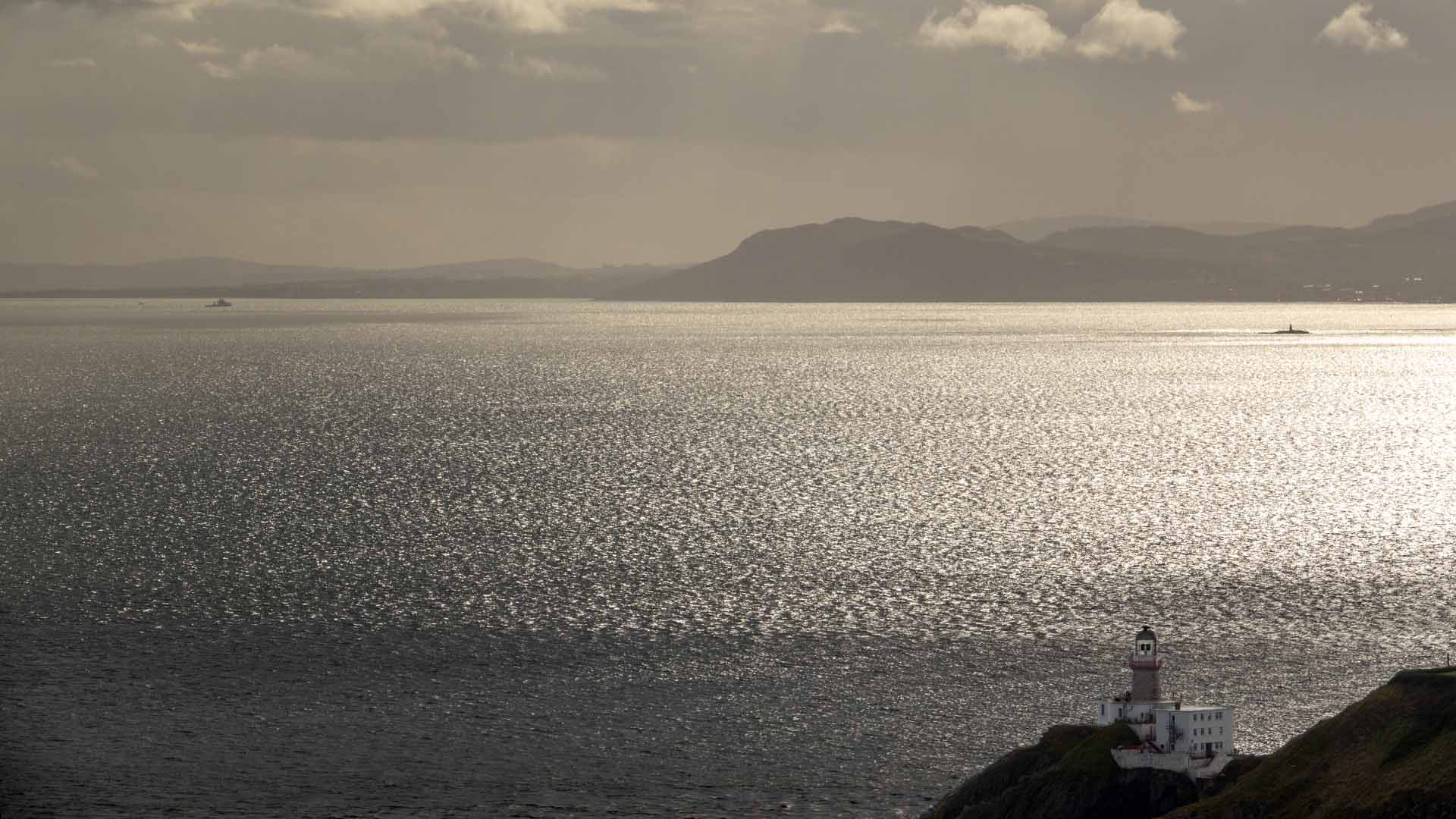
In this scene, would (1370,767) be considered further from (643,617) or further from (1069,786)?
(643,617)

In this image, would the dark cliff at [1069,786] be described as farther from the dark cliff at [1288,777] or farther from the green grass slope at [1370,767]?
the green grass slope at [1370,767]

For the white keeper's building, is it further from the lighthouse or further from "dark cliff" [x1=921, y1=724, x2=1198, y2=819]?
"dark cliff" [x1=921, y1=724, x2=1198, y2=819]

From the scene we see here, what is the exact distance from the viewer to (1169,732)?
5538 cm

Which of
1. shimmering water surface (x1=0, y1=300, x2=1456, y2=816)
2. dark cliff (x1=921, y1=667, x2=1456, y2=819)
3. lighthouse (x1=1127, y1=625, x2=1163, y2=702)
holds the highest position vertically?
lighthouse (x1=1127, y1=625, x2=1163, y2=702)

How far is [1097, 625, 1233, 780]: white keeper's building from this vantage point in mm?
55125

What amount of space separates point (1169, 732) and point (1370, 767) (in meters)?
6.65

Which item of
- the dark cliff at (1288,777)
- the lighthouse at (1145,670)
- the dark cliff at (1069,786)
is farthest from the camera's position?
the lighthouse at (1145,670)

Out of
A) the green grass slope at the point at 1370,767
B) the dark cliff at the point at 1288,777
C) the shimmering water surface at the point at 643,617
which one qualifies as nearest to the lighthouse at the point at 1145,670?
the dark cliff at the point at 1288,777

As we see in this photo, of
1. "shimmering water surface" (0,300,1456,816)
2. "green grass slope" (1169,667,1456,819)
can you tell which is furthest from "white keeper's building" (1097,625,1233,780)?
"shimmering water surface" (0,300,1456,816)

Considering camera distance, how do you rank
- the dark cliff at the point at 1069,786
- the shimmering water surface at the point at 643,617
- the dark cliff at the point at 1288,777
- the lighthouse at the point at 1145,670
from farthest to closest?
the shimmering water surface at the point at 643,617, the lighthouse at the point at 1145,670, the dark cliff at the point at 1069,786, the dark cliff at the point at 1288,777

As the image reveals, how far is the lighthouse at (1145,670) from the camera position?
56.1 m

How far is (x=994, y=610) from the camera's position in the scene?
9069 centimetres

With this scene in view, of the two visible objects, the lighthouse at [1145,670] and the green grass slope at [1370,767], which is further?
the lighthouse at [1145,670]

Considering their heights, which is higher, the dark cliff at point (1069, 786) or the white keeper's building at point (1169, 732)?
the white keeper's building at point (1169, 732)
